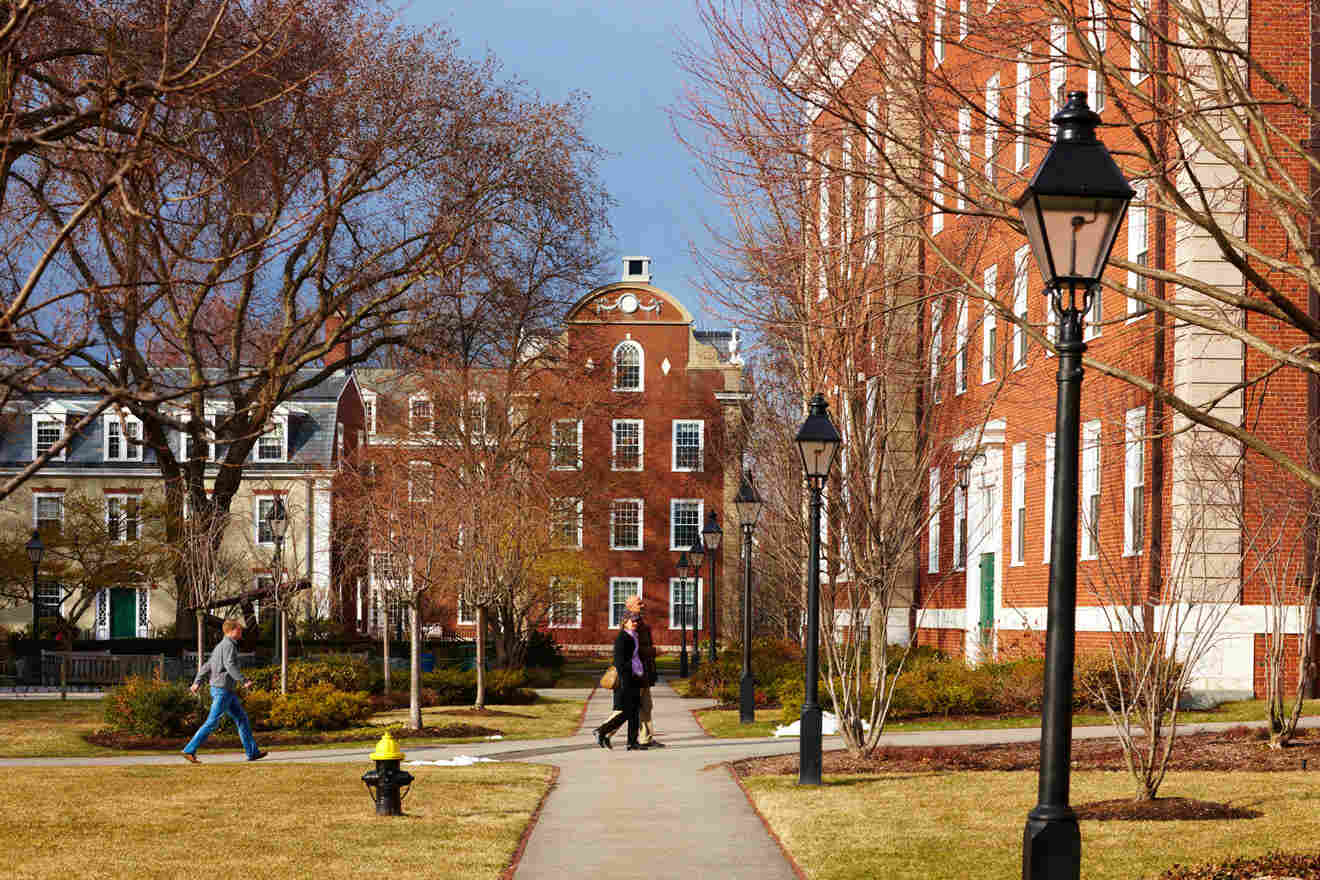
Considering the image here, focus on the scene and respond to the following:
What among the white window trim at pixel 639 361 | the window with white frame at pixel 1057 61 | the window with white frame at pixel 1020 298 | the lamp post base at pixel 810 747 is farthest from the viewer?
the white window trim at pixel 639 361

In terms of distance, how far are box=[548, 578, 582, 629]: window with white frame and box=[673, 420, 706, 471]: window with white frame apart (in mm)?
6921

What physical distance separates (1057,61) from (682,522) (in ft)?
174

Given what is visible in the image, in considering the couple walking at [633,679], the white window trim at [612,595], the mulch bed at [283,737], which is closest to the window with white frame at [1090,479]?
the couple walking at [633,679]

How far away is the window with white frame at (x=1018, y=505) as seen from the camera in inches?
1264

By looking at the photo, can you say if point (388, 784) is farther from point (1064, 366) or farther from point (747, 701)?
point (747, 701)

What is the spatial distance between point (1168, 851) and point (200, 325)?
113 ft

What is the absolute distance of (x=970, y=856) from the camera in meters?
11.1

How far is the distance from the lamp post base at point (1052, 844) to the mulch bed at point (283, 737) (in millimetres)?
16963

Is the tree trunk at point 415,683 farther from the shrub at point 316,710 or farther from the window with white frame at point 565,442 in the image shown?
the window with white frame at point 565,442

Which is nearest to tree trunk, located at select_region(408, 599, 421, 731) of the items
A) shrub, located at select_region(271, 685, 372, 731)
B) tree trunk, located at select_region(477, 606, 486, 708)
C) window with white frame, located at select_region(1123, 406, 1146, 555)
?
shrub, located at select_region(271, 685, 372, 731)

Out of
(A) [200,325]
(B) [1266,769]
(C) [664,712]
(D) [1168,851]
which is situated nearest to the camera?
(D) [1168,851]

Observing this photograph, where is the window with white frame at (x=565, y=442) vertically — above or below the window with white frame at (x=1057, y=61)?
below

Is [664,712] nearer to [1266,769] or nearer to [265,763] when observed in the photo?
[265,763]

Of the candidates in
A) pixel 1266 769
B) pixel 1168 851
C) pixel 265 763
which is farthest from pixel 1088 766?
pixel 265 763
